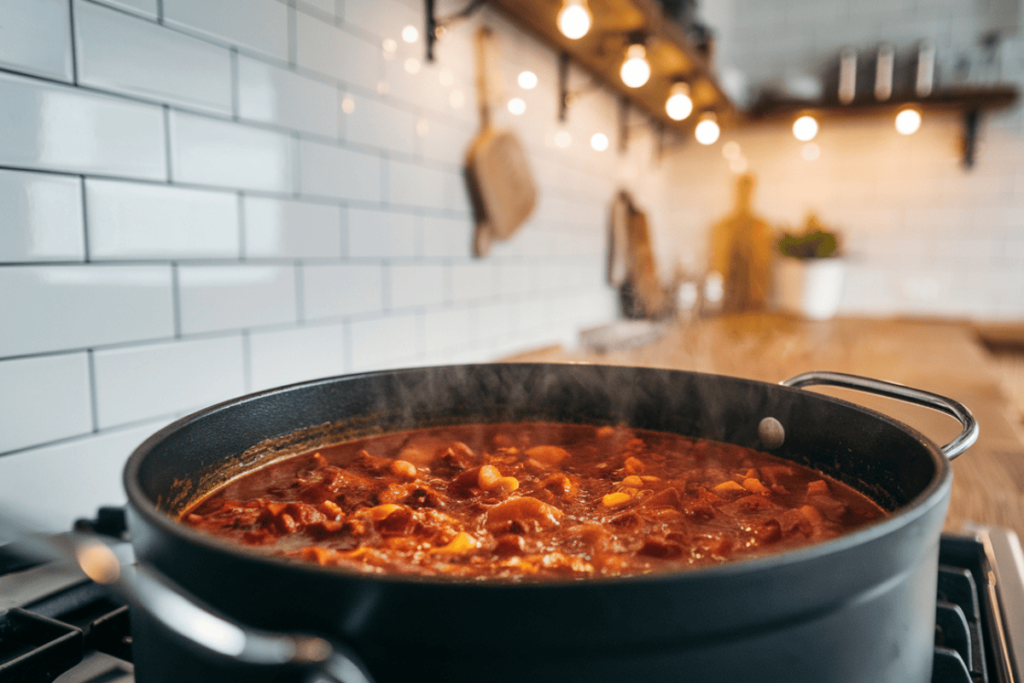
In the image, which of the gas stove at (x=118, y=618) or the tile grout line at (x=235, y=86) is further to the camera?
the tile grout line at (x=235, y=86)

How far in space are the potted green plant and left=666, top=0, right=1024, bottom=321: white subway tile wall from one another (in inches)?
10.9

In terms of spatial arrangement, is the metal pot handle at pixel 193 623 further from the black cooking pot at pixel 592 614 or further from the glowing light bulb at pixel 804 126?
the glowing light bulb at pixel 804 126

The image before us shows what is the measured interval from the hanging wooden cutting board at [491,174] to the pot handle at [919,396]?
113 cm

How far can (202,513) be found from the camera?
679 millimetres

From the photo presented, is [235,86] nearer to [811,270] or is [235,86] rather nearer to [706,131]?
[706,131]

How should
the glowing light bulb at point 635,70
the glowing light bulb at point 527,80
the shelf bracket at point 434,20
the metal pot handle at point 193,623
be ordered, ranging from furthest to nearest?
the glowing light bulb at point 527,80 → the glowing light bulb at point 635,70 → the shelf bracket at point 434,20 → the metal pot handle at point 193,623

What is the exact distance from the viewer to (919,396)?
67 cm

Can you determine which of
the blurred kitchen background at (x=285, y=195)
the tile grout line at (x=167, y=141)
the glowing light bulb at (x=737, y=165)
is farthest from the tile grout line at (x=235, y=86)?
the glowing light bulb at (x=737, y=165)

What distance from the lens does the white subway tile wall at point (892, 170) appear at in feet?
10.2

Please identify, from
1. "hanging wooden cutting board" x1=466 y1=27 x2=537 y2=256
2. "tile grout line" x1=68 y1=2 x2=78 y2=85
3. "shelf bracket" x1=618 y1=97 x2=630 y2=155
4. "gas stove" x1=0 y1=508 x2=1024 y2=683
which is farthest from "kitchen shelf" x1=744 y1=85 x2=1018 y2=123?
"tile grout line" x1=68 y1=2 x2=78 y2=85

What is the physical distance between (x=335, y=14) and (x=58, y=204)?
0.70m

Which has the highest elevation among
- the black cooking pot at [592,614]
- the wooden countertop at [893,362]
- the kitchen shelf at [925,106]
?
the kitchen shelf at [925,106]

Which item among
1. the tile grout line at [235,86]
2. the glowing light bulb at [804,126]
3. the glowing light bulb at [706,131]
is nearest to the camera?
the tile grout line at [235,86]

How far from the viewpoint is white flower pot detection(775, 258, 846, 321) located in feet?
10.2
